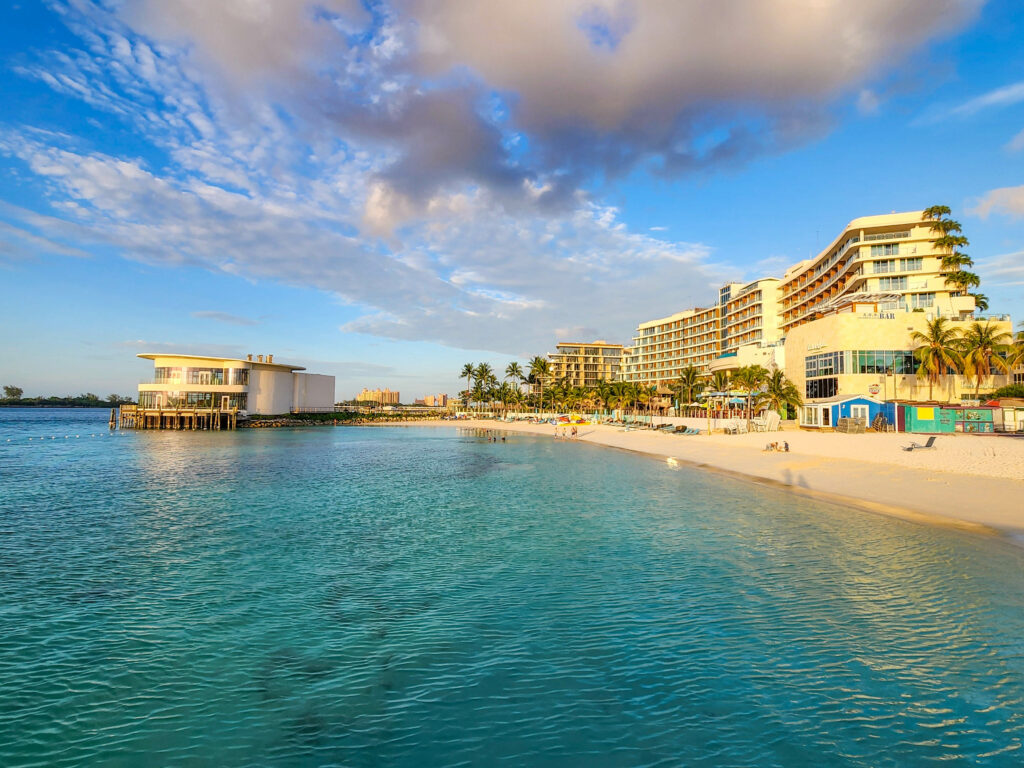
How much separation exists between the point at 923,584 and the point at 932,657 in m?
4.85

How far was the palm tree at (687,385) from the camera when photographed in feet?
349

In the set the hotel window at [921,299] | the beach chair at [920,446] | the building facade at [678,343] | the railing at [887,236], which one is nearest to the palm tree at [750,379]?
the hotel window at [921,299]

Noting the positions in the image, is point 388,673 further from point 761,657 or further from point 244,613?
point 761,657

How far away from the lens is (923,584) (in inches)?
553

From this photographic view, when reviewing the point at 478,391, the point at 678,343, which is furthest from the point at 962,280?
the point at 478,391

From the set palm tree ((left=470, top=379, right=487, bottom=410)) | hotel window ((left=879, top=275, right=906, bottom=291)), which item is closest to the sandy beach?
hotel window ((left=879, top=275, right=906, bottom=291))

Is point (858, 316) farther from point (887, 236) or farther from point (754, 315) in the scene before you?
point (754, 315)

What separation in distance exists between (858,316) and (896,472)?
42.0 m

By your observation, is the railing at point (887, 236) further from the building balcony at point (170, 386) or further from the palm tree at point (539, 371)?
the building balcony at point (170, 386)

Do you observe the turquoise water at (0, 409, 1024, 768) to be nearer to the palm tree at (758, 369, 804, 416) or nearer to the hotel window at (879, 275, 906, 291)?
the palm tree at (758, 369, 804, 416)

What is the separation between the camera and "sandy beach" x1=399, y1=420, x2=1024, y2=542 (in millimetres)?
22016

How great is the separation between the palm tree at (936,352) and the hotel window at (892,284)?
766 inches

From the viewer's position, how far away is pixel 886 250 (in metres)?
83.4

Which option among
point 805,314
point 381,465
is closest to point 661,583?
point 381,465
